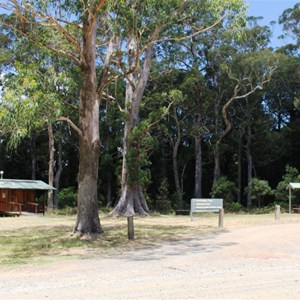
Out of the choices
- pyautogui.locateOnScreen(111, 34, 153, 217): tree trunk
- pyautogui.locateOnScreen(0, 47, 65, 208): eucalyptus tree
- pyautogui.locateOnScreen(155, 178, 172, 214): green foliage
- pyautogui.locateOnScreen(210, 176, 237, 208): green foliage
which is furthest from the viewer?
pyautogui.locateOnScreen(210, 176, 237, 208): green foliage

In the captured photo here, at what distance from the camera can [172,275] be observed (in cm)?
833

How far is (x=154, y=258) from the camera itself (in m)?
10.7

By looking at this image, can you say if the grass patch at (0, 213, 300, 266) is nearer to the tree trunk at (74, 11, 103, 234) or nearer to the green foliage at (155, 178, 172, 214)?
A: the tree trunk at (74, 11, 103, 234)

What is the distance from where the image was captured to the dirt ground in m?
6.77

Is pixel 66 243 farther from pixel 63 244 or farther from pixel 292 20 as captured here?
pixel 292 20

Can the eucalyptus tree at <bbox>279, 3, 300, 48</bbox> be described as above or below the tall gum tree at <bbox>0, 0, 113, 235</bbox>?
above

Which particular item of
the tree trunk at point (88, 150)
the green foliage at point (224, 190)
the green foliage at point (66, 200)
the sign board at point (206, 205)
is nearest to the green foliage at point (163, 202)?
the green foliage at point (224, 190)

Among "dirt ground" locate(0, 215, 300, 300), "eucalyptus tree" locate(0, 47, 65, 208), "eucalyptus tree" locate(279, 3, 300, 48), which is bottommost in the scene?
"dirt ground" locate(0, 215, 300, 300)

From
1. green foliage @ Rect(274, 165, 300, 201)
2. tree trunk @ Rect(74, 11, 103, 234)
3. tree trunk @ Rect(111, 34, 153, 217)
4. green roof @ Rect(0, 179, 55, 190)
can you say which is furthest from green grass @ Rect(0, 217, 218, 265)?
green foliage @ Rect(274, 165, 300, 201)

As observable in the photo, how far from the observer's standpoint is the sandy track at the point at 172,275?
6.77 m

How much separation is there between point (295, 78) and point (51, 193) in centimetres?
2218

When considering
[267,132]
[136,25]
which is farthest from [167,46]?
[136,25]

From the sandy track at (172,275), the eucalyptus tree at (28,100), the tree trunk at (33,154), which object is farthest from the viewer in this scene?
the tree trunk at (33,154)

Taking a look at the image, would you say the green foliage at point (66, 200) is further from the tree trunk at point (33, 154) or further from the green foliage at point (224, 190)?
the green foliage at point (224, 190)
